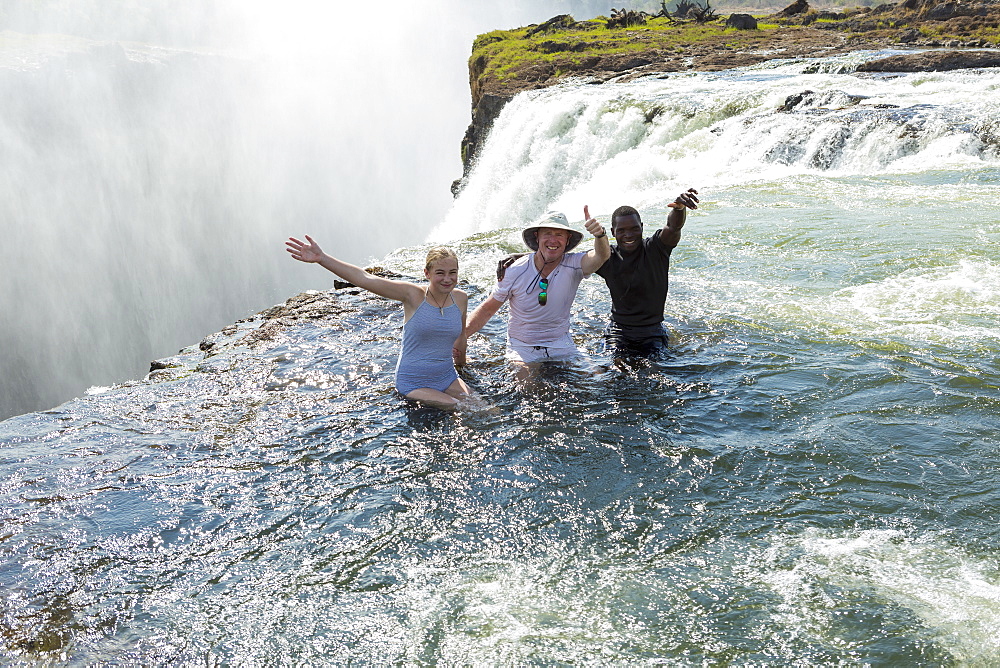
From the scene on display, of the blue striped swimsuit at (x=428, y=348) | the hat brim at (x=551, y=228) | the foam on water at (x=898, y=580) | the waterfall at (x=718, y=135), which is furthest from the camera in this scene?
the waterfall at (x=718, y=135)

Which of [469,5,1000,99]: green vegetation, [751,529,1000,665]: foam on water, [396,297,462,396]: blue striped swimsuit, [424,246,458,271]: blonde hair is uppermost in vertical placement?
[469,5,1000,99]: green vegetation

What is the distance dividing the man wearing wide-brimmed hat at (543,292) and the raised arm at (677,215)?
682 millimetres

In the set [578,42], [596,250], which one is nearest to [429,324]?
[596,250]

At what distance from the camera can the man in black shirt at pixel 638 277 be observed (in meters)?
6.93

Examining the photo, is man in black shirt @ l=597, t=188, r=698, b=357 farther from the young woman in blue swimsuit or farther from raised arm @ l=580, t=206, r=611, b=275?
the young woman in blue swimsuit

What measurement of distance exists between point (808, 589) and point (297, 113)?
89.3 metres

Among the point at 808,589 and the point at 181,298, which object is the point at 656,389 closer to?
the point at 808,589

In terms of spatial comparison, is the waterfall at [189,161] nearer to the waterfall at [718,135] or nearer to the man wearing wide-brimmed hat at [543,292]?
the waterfall at [718,135]

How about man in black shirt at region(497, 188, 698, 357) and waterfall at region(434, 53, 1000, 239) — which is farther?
waterfall at region(434, 53, 1000, 239)

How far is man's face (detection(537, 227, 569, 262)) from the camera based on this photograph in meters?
6.80

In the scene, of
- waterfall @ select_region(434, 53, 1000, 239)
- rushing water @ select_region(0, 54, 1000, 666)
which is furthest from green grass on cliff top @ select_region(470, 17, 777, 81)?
rushing water @ select_region(0, 54, 1000, 666)

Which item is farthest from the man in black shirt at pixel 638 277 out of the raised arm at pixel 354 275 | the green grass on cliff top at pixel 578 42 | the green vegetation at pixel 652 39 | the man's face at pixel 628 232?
the green grass on cliff top at pixel 578 42

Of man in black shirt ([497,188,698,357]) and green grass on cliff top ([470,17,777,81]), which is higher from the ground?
green grass on cliff top ([470,17,777,81])

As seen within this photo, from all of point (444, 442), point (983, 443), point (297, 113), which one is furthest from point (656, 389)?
point (297, 113)
